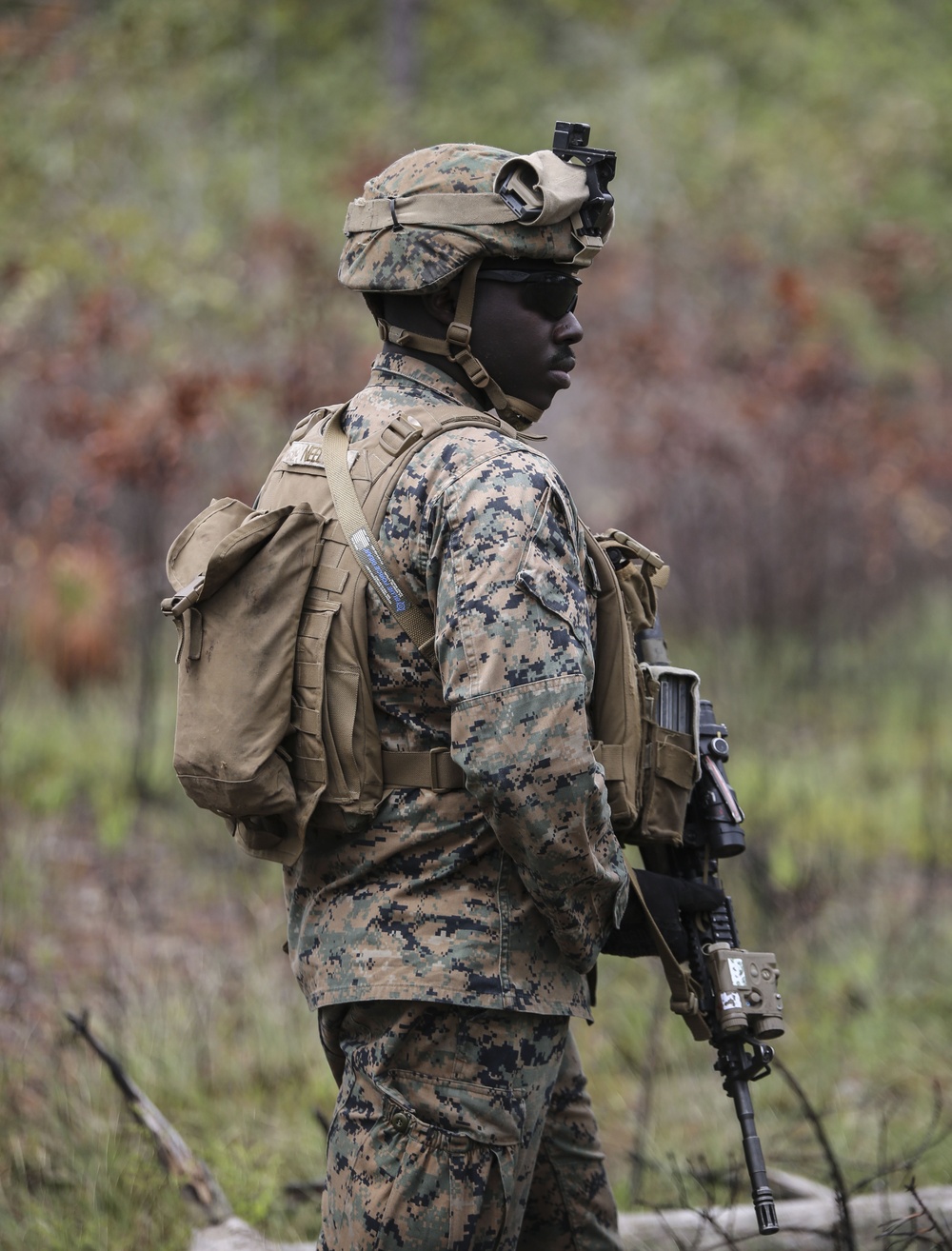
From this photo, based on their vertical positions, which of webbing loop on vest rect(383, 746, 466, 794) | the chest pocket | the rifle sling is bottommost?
the rifle sling

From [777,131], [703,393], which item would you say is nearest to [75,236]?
[703,393]

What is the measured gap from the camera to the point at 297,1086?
4.24 meters

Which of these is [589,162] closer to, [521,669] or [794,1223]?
[521,669]

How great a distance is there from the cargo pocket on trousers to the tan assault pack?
0.46 metres

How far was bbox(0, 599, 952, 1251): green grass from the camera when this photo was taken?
354 cm

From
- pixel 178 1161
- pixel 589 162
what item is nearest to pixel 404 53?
pixel 589 162

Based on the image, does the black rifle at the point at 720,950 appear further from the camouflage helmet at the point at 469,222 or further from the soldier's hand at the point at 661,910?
the camouflage helmet at the point at 469,222

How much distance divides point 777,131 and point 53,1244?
15.8 metres

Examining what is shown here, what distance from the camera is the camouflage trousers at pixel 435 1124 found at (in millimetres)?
2230

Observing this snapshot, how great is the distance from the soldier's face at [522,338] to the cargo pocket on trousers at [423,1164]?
123 centimetres

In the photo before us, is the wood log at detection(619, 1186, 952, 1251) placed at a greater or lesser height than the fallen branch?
lesser

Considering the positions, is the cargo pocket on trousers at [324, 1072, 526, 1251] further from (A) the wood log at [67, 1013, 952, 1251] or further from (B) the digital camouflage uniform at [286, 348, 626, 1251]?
(A) the wood log at [67, 1013, 952, 1251]

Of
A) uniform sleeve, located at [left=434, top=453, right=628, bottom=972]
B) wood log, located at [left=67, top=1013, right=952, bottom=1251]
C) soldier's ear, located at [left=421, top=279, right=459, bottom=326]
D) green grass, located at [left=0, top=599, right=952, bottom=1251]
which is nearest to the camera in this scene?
uniform sleeve, located at [left=434, top=453, right=628, bottom=972]

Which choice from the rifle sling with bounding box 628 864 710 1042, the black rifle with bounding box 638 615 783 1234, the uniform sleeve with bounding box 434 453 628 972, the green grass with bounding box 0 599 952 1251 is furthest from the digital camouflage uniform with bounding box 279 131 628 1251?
the green grass with bounding box 0 599 952 1251
